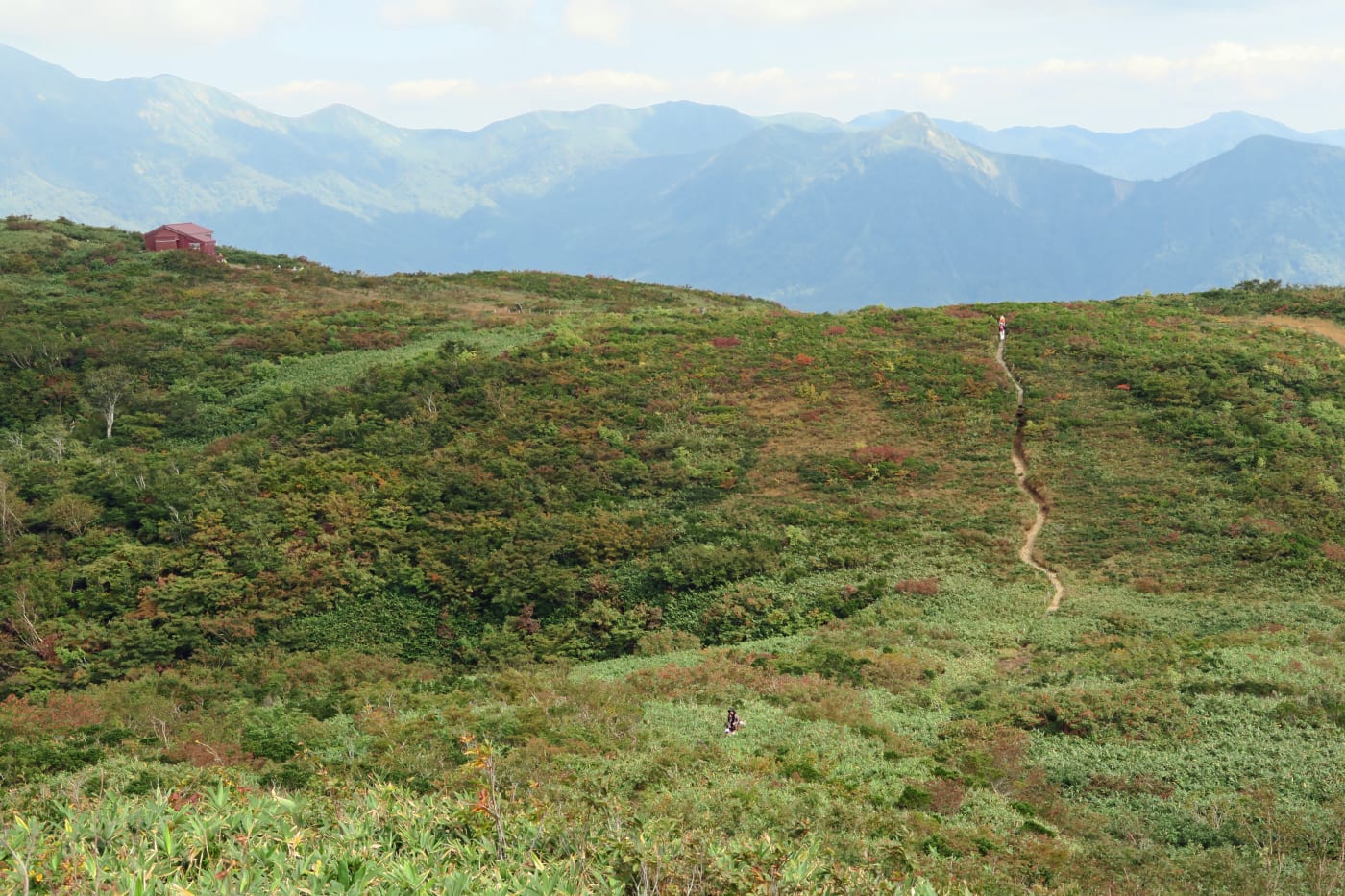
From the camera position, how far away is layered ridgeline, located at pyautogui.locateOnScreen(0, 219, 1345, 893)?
38.0ft

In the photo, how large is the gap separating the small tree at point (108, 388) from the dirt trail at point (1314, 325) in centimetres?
5374

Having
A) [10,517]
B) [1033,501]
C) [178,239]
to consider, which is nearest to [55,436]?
[10,517]

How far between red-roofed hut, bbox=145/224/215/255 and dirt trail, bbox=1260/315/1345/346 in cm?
6313

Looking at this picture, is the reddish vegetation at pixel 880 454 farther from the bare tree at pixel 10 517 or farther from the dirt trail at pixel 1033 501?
the bare tree at pixel 10 517

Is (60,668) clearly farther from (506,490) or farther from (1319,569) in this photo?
(1319,569)

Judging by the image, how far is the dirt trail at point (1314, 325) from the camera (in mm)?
43044

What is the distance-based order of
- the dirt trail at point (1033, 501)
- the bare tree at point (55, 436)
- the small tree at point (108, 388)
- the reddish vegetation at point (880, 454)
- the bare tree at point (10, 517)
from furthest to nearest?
the small tree at point (108, 388), the reddish vegetation at point (880, 454), the bare tree at point (55, 436), the bare tree at point (10, 517), the dirt trail at point (1033, 501)

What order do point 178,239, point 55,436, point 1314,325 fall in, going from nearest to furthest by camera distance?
point 55,436 → point 1314,325 → point 178,239

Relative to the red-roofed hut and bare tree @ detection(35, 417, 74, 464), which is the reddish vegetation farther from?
the red-roofed hut

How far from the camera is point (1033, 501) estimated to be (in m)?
29.5

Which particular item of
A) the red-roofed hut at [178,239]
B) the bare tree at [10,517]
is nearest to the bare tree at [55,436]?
the bare tree at [10,517]

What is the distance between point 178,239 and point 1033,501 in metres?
55.8

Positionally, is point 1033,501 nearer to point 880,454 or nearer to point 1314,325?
point 880,454

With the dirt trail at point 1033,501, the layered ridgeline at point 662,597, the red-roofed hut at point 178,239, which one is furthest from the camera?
the red-roofed hut at point 178,239
